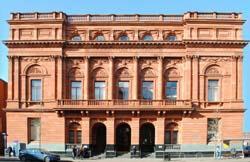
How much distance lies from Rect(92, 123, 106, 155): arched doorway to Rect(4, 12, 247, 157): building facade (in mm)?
129

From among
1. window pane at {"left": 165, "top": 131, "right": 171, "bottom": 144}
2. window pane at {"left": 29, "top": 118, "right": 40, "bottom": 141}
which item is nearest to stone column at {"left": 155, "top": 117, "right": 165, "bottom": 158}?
window pane at {"left": 165, "top": 131, "right": 171, "bottom": 144}

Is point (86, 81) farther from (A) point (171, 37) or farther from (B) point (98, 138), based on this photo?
(A) point (171, 37)

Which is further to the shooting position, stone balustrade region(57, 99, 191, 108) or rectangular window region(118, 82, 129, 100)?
rectangular window region(118, 82, 129, 100)

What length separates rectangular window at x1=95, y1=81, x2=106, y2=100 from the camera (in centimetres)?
7219

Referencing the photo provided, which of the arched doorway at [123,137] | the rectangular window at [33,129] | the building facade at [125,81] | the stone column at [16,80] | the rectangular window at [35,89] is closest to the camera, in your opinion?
the building facade at [125,81]

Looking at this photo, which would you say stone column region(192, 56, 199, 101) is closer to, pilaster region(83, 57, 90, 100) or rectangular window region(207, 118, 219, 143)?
rectangular window region(207, 118, 219, 143)

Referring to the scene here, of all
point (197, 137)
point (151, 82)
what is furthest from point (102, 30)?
point (197, 137)

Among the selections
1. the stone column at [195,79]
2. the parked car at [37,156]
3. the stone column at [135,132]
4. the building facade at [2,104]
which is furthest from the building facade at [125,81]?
the parked car at [37,156]

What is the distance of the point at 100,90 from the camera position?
72250 millimetres

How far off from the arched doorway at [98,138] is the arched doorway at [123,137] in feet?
5.92

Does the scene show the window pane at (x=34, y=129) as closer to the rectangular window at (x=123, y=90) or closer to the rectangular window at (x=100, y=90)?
the rectangular window at (x=100, y=90)

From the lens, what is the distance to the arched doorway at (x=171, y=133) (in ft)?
230

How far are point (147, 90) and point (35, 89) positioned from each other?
1436cm

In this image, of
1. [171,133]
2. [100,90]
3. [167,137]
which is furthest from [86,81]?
[171,133]
